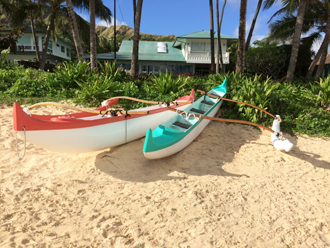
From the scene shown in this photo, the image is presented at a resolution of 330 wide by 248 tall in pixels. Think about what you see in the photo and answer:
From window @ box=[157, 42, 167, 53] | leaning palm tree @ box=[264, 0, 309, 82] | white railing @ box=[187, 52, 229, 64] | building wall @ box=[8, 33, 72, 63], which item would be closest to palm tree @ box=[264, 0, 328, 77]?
leaning palm tree @ box=[264, 0, 309, 82]

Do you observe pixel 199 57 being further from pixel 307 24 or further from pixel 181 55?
pixel 307 24

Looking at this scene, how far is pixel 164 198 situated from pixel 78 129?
162 cm

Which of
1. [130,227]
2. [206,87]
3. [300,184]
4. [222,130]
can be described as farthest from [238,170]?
[206,87]

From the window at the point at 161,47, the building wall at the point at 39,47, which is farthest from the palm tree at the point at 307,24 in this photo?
the building wall at the point at 39,47

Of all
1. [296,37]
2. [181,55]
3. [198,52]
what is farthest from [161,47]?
[296,37]

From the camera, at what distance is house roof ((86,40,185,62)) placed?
68.5 ft

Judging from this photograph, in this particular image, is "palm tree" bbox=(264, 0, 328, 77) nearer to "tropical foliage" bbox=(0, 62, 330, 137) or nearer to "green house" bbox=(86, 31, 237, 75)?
"green house" bbox=(86, 31, 237, 75)

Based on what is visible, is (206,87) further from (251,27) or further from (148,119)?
(251,27)

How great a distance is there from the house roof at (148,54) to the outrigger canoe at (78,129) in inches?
673

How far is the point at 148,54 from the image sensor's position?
72.3 ft

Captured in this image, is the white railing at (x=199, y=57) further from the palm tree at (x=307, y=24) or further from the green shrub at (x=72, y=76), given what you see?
the green shrub at (x=72, y=76)

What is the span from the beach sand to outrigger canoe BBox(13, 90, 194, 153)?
0.36 metres

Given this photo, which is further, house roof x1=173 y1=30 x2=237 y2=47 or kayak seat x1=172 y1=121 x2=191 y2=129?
house roof x1=173 y1=30 x2=237 y2=47

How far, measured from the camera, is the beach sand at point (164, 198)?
8.51ft
